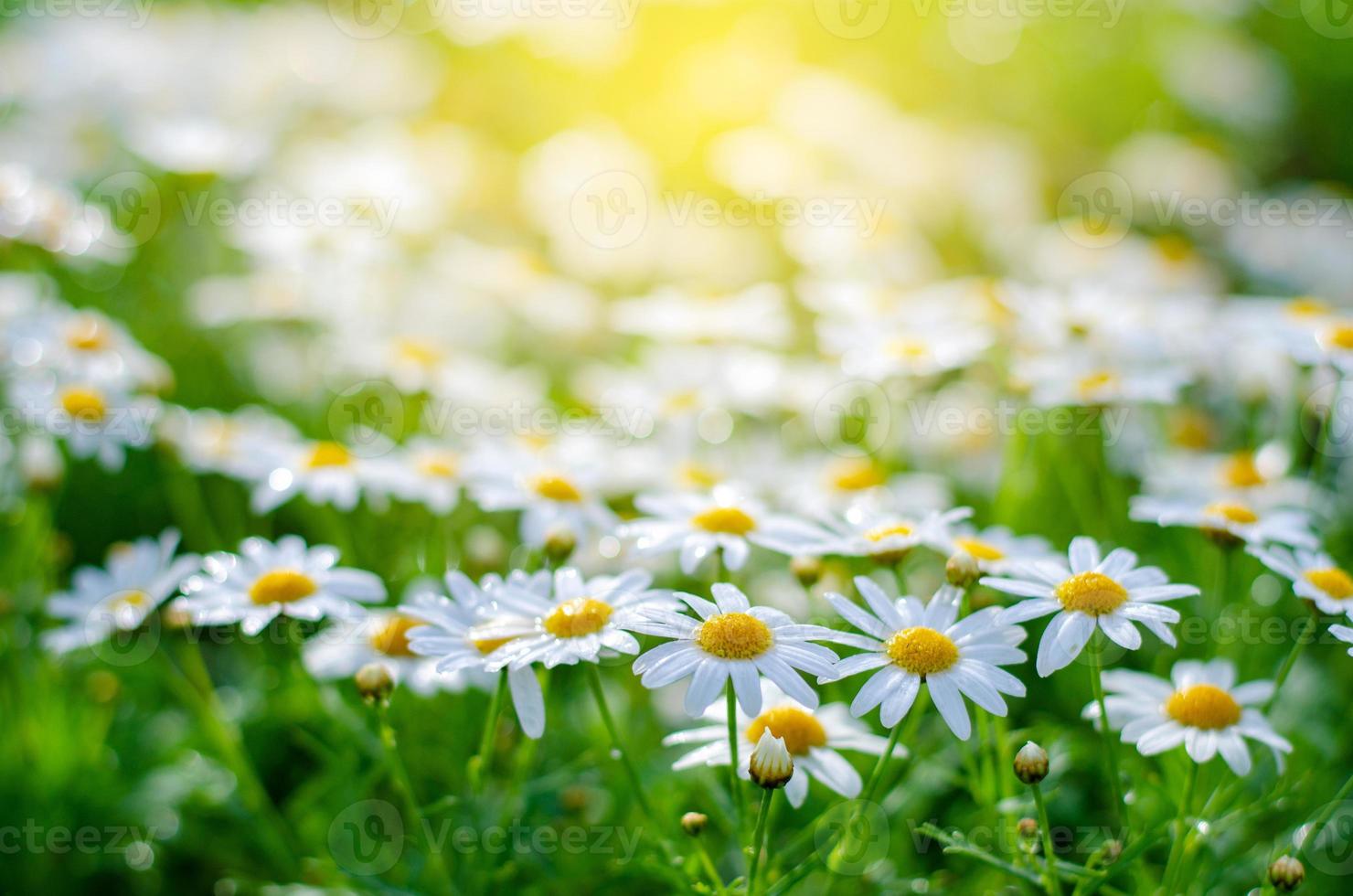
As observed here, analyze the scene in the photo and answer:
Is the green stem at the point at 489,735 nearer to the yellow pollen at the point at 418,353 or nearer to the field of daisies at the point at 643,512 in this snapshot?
the field of daisies at the point at 643,512

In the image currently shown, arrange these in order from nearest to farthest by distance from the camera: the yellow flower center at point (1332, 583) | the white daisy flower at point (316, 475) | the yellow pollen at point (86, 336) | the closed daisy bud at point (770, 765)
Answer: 1. the closed daisy bud at point (770, 765)
2. the yellow flower center at point (1332, 583)
3. the white daisy flower at point (316, 475)
4. the yellow pollen at point (86, 336)

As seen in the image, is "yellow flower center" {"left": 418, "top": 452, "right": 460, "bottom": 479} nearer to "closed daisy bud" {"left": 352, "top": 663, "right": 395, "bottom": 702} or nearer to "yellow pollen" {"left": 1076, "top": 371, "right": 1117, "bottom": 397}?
"closed daisy bud" {"left": 352, "top": 663, "right": 395, "bottom": 702}

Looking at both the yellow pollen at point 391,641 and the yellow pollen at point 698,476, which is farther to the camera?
the yellow pollen at point 698,476

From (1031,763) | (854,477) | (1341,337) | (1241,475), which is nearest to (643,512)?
(854,477)

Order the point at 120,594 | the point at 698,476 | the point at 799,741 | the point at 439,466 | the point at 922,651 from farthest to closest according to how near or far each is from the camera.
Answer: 1. the point at 698,476
2. the point at 439,466
3. the point at 120,594
4. the point at 799,741
5. the point at 922,651

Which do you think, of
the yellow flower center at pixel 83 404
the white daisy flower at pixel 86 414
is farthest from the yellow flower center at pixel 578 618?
the yellow flower center at pixel 83 404

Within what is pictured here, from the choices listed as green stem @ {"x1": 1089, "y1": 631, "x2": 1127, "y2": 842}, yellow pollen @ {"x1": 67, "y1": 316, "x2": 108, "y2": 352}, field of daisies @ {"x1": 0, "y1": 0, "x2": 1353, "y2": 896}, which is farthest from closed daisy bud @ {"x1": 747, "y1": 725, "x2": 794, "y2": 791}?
yellow pollen @ {"x1": 67, "y1": 316, "x2": 108, "y2": 352}

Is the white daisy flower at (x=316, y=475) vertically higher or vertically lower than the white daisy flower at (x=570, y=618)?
lower

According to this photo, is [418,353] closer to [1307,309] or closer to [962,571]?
[962,571]
